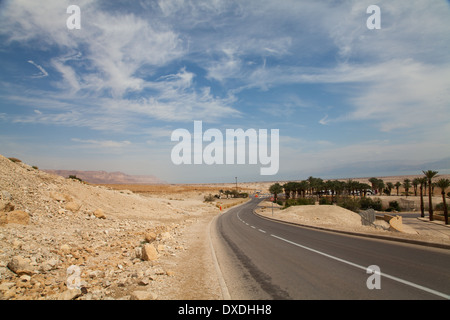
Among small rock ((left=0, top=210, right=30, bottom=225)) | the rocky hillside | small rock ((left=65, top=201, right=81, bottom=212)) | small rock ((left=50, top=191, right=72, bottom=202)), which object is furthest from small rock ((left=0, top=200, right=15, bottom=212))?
small rock ((left=50, top=191, right=72, bottom=202))

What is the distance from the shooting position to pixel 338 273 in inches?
283

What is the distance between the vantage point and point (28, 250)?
9.06 m

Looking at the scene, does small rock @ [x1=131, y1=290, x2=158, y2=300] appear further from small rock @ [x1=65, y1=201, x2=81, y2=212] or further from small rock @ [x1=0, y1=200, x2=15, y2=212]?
small rock @ [x1=65, y1=201, x2=81, y2=212]

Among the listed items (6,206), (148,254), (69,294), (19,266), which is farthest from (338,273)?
(6,206)

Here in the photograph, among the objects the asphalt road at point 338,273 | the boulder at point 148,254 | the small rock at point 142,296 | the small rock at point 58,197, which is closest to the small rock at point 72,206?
the small rock at point 58,197

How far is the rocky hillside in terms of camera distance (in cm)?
670

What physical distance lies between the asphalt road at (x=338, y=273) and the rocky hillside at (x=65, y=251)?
252cm

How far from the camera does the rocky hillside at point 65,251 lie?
6.70 meters

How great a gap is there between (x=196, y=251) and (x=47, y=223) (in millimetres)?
8612

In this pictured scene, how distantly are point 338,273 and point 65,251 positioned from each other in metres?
10.2
